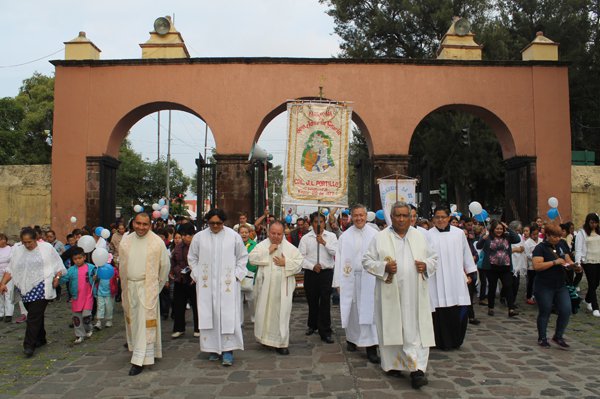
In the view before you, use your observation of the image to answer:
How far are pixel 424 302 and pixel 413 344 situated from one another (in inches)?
17.2

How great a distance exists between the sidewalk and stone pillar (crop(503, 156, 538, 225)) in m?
7.58

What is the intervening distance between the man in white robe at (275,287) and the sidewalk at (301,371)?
22cm

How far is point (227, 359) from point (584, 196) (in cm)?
1270

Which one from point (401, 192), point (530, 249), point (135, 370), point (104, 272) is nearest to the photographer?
point (135, 370)

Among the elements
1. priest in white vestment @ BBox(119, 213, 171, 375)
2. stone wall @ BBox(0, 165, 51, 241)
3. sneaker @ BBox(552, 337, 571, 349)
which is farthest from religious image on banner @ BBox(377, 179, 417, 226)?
stone wall @ BBox(0, 165, 51, 241)

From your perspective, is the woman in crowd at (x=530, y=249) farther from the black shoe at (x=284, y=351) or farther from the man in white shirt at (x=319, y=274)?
the black shoe at (x=284, y=351)

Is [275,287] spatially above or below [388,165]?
below

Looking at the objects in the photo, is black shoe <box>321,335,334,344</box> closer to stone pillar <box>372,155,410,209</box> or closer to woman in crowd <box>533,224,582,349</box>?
woman in crowd <box>533,224,582,349</box>

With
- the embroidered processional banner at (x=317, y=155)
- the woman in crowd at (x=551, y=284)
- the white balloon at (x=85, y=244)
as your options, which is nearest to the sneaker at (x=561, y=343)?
the woman in crowd at (x=551, y=284)

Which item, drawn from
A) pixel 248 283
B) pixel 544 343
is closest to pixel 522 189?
pixel 544 343

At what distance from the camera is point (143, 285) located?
5984mm

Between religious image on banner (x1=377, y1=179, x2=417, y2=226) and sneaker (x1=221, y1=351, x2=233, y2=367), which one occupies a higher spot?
religious image on banner (x1=377, y1=179, x2=417, y2=226)

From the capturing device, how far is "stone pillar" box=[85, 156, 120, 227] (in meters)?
14.7

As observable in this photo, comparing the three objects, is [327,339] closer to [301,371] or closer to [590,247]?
[301,371]
